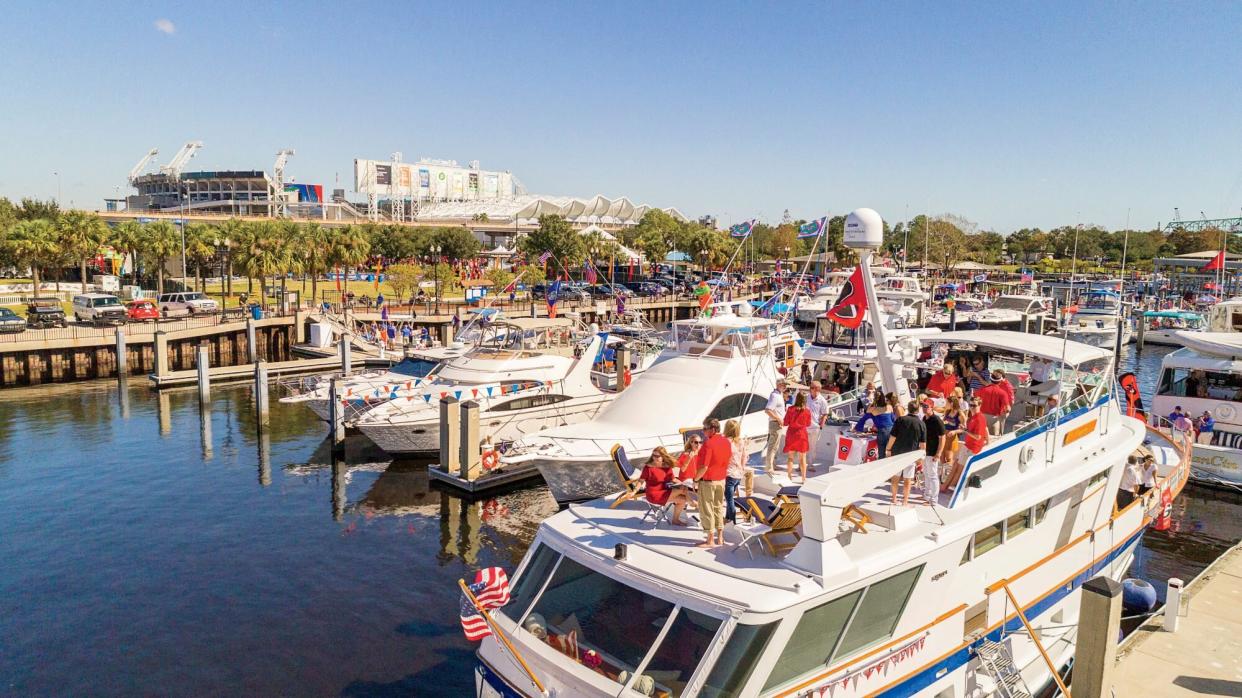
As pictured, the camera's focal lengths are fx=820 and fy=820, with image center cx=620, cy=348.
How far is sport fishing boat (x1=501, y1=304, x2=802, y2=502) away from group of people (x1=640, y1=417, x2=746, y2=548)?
25.9 feet

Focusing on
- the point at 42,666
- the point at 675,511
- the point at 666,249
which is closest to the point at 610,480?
the point at 675,511

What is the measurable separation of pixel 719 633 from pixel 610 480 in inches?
448

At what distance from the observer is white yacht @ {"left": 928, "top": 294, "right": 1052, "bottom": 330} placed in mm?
49875

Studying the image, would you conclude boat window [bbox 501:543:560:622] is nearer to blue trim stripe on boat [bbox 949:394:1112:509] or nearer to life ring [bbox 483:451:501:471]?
blue trim stripe on boat [bbox 949:394:1112:509]

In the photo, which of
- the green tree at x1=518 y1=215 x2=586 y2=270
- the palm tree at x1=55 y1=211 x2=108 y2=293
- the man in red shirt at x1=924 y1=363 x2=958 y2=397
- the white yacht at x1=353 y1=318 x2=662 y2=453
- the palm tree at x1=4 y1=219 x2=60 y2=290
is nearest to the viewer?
the man in red shirt at x1=924 y1=363 x2=958 y2=397

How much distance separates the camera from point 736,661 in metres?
7.81

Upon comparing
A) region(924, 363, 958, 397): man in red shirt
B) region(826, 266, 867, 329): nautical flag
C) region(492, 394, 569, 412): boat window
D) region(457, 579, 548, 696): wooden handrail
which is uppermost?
region(826, 266, 867, 329): nautical flag

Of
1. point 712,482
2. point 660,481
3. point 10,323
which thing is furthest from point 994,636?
point 10,323

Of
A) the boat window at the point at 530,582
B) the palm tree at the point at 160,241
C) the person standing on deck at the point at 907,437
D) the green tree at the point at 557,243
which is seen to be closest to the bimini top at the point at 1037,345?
the person standing on deck at the point at 907,437

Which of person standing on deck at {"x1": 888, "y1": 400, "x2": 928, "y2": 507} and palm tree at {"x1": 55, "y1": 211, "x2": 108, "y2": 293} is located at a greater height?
palm tree at {"x1": 55, "y1": 211, "x2": 108, "y2": 293}

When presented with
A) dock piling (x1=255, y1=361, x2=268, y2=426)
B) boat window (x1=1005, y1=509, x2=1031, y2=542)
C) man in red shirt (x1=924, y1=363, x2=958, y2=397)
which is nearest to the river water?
dock piling (x1=255, y1=361, x2=268, y2=426)

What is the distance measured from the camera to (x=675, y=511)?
1005 cm

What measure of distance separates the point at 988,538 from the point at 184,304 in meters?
51.0

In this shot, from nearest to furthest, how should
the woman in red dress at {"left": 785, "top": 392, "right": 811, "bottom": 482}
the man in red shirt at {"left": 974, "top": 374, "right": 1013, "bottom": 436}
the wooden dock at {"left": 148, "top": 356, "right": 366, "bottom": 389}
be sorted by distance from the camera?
the woman in red dress at {"left": 785, "top": 392, "right": 811, "bottom": 482} < the man in red shirt at {"left": 974, "top": 374, "right": 1013, "bottom": 436} < the wooden dock at {"left": 148, "top": 356, "right": 366, "bottom": 389}
